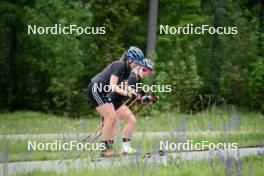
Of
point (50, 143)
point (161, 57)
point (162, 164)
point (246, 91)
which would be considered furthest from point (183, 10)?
point (162, 164)

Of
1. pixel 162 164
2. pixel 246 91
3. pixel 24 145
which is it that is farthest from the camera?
pixel 246 91

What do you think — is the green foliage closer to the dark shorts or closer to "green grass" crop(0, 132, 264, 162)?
"green grass" crop(0, 132, 264, 162)

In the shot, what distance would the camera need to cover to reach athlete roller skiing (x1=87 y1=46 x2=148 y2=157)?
1067cm

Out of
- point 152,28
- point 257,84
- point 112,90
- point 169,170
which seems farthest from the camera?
point 152,28

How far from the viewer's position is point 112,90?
34.8ft

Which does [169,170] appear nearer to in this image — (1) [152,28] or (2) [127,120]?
(2) [127,120]

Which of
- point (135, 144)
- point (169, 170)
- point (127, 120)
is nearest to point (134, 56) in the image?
point (127, 120)

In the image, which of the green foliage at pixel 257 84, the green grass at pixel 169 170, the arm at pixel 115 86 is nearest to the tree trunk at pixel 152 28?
the green foliage at pixel 257 84

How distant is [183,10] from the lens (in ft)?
110

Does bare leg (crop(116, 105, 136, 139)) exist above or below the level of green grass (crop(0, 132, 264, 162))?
above

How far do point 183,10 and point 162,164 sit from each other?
24872 mm

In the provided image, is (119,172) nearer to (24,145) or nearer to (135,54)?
(135,54)

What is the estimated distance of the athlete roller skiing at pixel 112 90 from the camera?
10672 mm

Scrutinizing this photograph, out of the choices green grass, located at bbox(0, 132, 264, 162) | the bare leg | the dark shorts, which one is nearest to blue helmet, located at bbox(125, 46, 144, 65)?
the dark shorts
